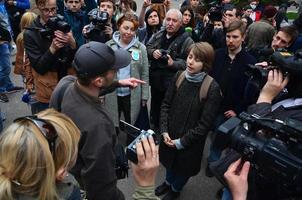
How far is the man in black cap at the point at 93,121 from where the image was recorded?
2.08 metres

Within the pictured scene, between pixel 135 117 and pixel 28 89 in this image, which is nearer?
pixel 28 89

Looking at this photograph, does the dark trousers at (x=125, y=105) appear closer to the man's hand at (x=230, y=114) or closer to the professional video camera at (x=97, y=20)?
the professional video camera at (x=97, y=20)

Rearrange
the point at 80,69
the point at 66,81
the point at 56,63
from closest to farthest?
the point at 80,69 < the point at 66,81 < the point at 56,63

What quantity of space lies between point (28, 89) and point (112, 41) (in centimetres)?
106

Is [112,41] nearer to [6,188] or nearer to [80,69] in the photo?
[80,69]

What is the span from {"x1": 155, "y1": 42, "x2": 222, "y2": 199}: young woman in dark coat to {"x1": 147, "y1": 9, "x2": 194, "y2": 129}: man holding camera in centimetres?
71

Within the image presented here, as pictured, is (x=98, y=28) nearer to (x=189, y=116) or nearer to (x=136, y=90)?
(x=136, y=90)

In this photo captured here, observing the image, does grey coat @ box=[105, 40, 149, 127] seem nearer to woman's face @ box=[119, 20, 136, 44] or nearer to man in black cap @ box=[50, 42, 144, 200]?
woman's face @ box=[119, 20, 136, 44]

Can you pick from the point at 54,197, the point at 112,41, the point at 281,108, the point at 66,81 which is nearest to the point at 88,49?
the point at 66,81

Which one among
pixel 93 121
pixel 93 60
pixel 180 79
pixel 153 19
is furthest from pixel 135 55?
pixel 93 121

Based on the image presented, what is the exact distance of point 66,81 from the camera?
2551mm

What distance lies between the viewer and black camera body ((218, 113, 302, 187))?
141cm

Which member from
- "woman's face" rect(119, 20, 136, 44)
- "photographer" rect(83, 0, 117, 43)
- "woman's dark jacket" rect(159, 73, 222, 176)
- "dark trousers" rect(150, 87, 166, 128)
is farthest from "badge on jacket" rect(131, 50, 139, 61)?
"woman's dark jacket" rect(159, 73, 222, 176)

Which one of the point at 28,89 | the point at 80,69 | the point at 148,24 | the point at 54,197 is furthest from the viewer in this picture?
the point at 148,24
